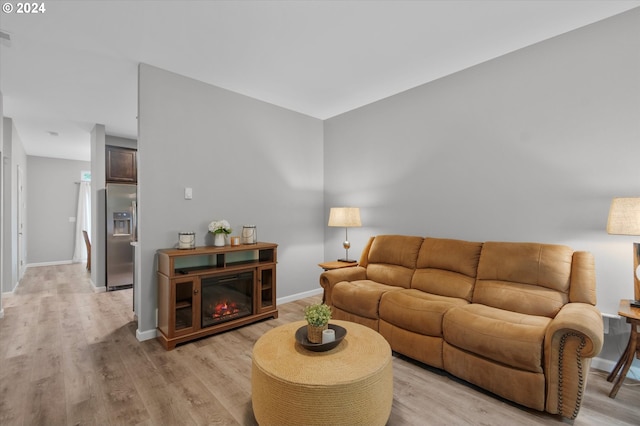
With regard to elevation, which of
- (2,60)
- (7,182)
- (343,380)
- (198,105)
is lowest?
(343,380)

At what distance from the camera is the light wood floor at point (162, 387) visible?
71.9 inches

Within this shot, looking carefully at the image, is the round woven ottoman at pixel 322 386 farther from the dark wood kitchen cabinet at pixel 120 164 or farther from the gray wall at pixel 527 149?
the dark wood kitchen cabinet at pixel 120 164

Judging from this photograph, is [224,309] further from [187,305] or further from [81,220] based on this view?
[81,220]

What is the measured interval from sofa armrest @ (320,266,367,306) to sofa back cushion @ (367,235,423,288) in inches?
6.7

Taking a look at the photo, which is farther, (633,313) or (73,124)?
(73,124)

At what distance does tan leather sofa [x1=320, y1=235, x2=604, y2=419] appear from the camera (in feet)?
5.83

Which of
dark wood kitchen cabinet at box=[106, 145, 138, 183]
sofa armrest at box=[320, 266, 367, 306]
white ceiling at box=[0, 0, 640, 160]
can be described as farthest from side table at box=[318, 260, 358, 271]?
dark wood kitchen cabinet at box=[106, 145, 138, 183]

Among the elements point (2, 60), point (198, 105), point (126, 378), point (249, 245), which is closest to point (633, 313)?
point (249, 245)

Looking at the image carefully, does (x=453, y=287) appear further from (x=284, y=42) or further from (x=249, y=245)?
(x=284, y=42)

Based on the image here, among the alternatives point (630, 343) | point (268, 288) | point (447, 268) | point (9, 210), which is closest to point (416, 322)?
point (447, 268)

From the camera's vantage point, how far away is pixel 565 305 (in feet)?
7.06

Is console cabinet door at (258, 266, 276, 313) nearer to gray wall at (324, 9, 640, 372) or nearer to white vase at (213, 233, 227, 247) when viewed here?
white vase at (213, 233, 227, 247)

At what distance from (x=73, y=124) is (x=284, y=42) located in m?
4.31

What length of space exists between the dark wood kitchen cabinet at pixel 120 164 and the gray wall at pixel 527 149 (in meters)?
4.20
